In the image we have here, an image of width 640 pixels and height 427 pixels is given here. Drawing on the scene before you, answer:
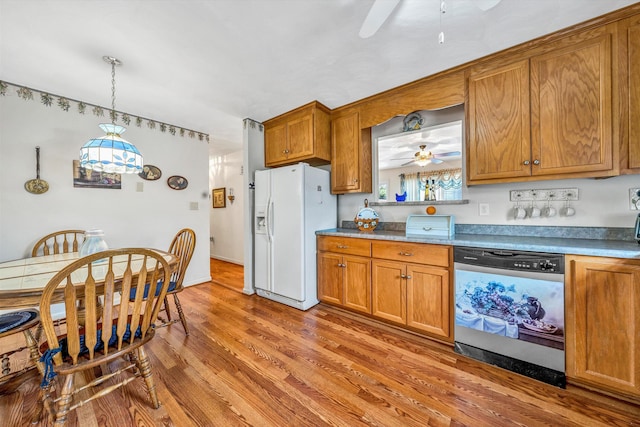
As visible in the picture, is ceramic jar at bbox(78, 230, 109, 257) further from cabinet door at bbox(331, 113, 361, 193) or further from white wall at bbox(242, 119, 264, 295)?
cabinet door at bbox(331, 113, 361, 193)

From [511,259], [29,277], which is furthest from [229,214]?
[511,259]

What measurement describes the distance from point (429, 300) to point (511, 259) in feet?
2.21

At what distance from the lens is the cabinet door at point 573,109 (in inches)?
63.2

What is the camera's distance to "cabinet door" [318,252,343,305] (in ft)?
8.56

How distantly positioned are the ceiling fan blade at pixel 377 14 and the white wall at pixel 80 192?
3.17 metres

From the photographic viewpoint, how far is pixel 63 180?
261cm

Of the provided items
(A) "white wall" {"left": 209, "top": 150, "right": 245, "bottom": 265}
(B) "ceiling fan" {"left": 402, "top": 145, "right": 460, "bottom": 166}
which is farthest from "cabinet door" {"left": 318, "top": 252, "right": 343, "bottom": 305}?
(A) "white wall" {"left": 209, "top": 150, "right": 245, "bottom": 265}

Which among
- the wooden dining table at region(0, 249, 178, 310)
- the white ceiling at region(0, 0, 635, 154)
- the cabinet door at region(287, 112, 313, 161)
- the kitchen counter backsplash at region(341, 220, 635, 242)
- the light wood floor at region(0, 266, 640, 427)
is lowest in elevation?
the light wood floor at region(0, 266, 640, 427)

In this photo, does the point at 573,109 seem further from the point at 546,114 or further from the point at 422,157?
the point at 422,157

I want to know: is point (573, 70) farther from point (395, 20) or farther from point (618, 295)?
point (618, 295)

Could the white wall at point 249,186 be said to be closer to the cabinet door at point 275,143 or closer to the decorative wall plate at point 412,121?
the cabinet door at point 275,143

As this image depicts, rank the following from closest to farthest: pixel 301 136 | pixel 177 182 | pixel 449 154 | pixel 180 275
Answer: pixel 180 275
pixel 449 154
pixel 301 136
pixel 177 182

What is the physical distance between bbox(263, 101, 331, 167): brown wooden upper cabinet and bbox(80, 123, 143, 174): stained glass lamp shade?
5.17 feet

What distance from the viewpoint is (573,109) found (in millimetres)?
1693
